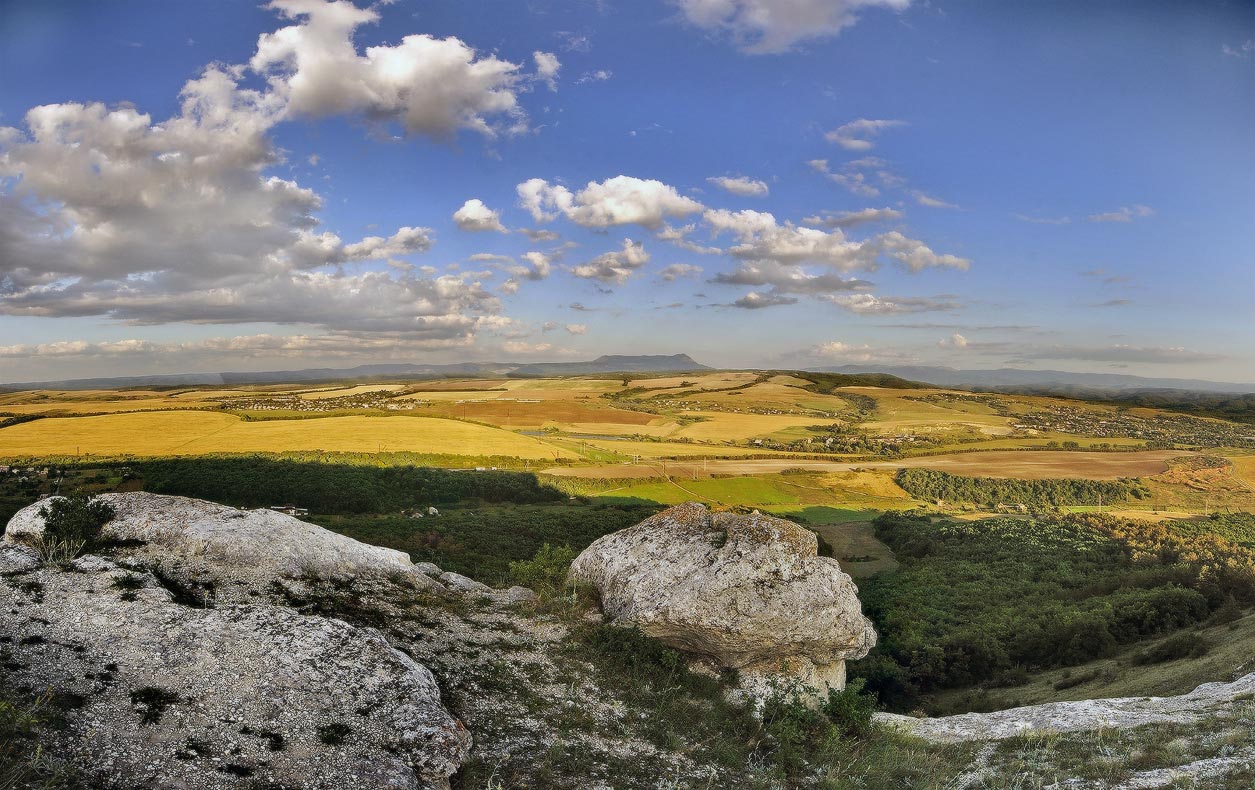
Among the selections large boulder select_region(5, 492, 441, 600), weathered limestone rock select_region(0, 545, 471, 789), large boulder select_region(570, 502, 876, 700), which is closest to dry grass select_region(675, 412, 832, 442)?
large boulder select_region(570, 502, 876, 700)

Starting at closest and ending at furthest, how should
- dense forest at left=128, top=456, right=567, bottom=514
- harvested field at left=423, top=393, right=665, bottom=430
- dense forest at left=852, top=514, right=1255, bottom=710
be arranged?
dense forest at left=852, top=514, right=1255, bottom=710
dense forest at left=128, top=456, right=567, bottom=514
harvested field at left=423, top=393, right=665, bottom=430

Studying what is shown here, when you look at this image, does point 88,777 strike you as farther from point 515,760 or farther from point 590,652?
point 590,652

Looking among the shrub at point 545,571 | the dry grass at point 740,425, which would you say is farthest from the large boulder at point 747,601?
the dry grass at point 740,425

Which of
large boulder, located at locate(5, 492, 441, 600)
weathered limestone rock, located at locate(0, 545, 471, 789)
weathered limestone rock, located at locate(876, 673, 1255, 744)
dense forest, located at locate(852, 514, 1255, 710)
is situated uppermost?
large boulder, located at locate(5, 492, 441, 600)

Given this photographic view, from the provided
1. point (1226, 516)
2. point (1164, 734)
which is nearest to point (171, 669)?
point (1164, 734)

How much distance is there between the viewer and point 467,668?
1350 centimetres

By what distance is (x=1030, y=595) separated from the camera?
3884 cm

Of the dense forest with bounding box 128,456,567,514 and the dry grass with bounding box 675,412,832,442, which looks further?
the dry grass with bounding box 675,412,832,442

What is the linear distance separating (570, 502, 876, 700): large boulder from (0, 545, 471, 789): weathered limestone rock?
7.07 m

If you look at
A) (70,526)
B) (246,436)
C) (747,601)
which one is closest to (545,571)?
(747,601)

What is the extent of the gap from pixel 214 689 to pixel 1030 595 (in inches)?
1772

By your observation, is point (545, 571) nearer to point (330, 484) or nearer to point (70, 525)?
point (70, 525)

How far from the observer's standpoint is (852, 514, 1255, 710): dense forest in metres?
29.5

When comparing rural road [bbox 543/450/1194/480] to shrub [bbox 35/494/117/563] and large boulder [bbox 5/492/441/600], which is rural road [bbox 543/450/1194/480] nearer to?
large boulder [bbox 5/492/441/600]
